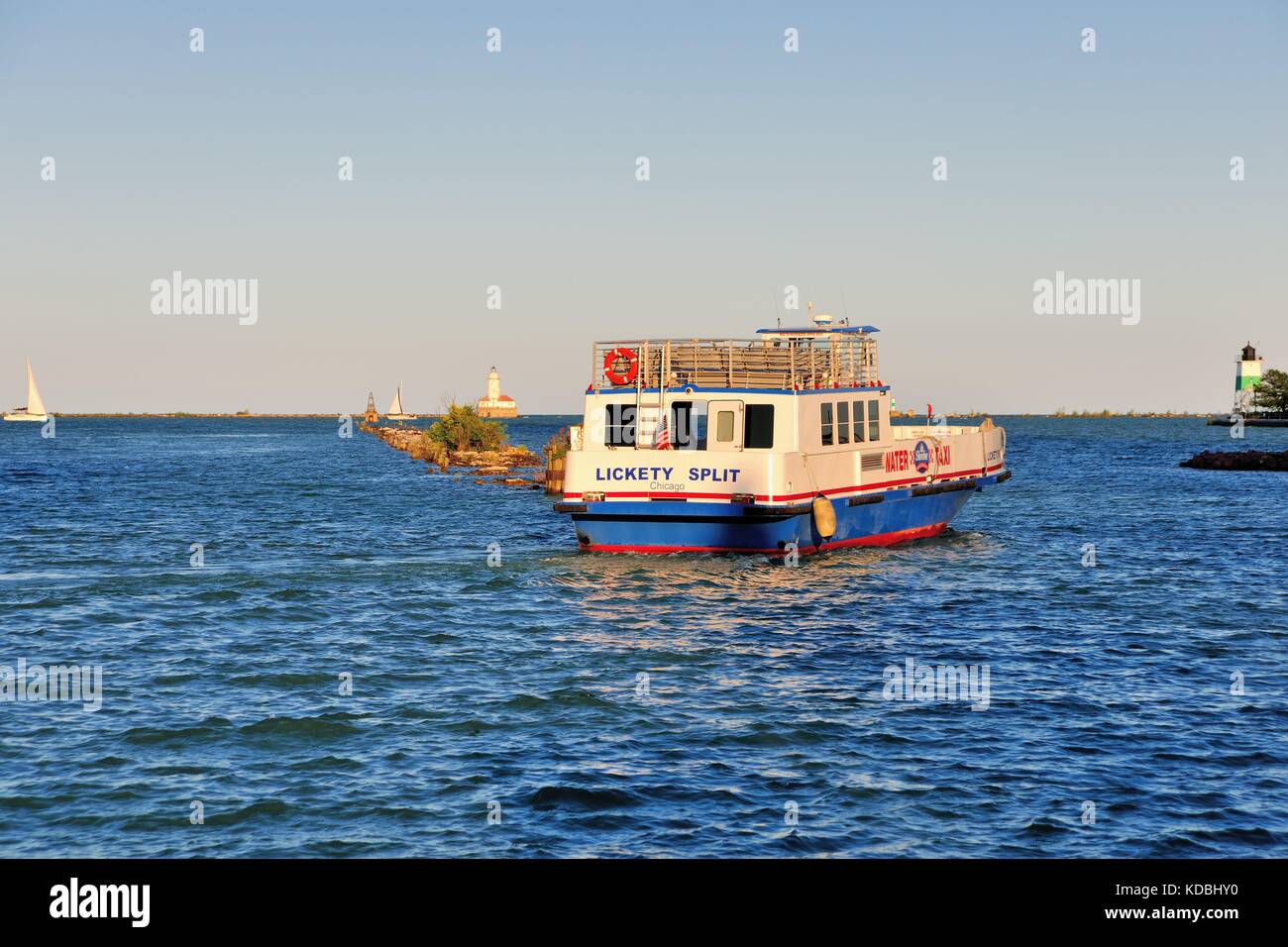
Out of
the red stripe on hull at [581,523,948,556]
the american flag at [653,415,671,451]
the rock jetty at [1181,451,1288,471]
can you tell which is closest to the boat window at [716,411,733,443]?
the american flag at [653,415,671,451]

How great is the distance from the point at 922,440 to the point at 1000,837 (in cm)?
2369

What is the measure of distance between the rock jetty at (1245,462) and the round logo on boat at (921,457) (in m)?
58.0

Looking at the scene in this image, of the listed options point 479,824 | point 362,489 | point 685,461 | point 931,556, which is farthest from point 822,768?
point 362,489

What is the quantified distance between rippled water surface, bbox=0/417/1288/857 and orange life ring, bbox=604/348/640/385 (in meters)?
4.71

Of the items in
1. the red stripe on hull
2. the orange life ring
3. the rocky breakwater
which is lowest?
the red stripe on hull

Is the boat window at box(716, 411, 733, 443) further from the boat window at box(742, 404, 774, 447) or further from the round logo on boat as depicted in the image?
the round logo on boat

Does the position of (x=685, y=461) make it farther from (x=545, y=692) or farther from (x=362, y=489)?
(x=362, y=489)

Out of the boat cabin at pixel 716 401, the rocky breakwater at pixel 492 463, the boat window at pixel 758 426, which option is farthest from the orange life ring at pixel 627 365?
the rocky breakwater at pixel 492 463

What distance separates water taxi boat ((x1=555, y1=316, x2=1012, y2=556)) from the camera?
28469 mm

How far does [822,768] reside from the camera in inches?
526

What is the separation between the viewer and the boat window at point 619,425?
98.9ft

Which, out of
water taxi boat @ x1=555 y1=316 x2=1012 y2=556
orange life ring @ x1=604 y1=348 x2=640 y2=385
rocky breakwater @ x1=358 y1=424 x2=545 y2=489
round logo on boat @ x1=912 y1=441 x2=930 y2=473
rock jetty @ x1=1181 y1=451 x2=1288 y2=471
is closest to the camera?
water taxi boat @ x1=555 y1=316 x2=1012 y2=556
